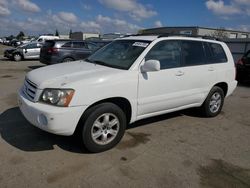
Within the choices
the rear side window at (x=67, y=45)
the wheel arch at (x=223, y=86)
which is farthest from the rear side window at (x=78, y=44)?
the wheel arch at (x=223, y=86)

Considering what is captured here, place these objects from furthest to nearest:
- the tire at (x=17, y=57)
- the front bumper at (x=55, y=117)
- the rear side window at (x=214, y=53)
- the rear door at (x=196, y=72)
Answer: the tire at (x=17, y=57)
the rear side window at (x=214, y=53)
the rear door at (x=196, y=72)
the front bumper at (x=55, y=117)

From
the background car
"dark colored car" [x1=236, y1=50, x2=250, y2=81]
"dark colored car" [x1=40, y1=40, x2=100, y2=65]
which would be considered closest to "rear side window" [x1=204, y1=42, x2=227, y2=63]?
"dark colored car" [x1=236, y1=50, x2=250, y2=81]

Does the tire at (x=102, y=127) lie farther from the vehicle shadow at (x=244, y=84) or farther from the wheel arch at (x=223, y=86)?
the vehicle shadow at (x=244, y=84)

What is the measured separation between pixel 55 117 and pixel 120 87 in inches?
40.7

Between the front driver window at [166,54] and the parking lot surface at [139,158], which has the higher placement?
the front driver window at [166,54]

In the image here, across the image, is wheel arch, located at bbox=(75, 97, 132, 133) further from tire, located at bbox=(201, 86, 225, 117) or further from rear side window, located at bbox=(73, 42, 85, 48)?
rear side window, located at bbox=(73, 42, 85, 48)

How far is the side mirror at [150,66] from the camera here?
Result: 12.3 ft

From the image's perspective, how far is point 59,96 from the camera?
3287mm

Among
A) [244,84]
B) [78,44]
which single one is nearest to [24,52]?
[78,44]

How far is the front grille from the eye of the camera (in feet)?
11.6

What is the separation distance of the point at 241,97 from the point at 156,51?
4.73m

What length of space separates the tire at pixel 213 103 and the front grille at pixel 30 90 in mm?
3463

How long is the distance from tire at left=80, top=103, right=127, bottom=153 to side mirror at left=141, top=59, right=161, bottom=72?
2.44 feet

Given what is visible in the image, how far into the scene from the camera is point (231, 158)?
3695 millimetres
